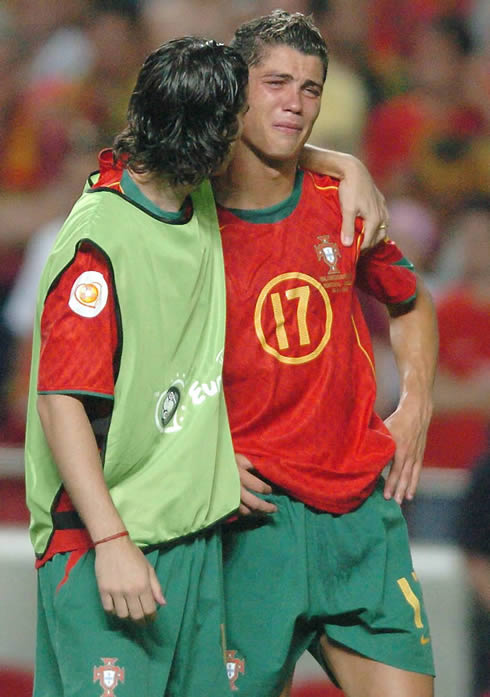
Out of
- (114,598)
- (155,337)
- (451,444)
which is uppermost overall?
(155,337)

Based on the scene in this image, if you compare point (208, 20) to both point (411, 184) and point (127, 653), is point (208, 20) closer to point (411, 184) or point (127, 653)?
point (411, 184)

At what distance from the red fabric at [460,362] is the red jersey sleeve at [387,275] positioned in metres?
1.84

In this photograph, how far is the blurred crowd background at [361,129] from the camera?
420 cm

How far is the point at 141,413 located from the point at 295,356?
13.7 inches

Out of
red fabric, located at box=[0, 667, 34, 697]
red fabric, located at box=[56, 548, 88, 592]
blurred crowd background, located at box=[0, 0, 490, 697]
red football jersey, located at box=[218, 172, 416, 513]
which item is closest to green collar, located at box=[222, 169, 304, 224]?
red football jersey, located at box=[218, 172, 416, 513]

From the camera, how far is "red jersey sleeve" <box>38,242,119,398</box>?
1.74 metres

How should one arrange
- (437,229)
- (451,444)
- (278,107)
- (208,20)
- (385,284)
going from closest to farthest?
1. (278,107)
2. (385,284)
3. (451,444)
4. (437,229)
5. (208,20)

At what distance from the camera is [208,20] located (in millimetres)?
4898

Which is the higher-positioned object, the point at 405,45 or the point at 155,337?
the point at 405,45

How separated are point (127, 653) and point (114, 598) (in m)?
0.12

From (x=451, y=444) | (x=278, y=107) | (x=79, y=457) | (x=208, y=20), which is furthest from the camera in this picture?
(x=208, y=20)

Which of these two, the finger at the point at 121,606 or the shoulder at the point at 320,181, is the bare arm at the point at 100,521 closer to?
the finger at the point at 121,606

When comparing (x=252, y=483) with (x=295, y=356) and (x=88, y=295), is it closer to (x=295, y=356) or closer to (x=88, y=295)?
(x=295, y=356)

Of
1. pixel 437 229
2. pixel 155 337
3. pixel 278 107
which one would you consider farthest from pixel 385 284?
pixel 437 229
